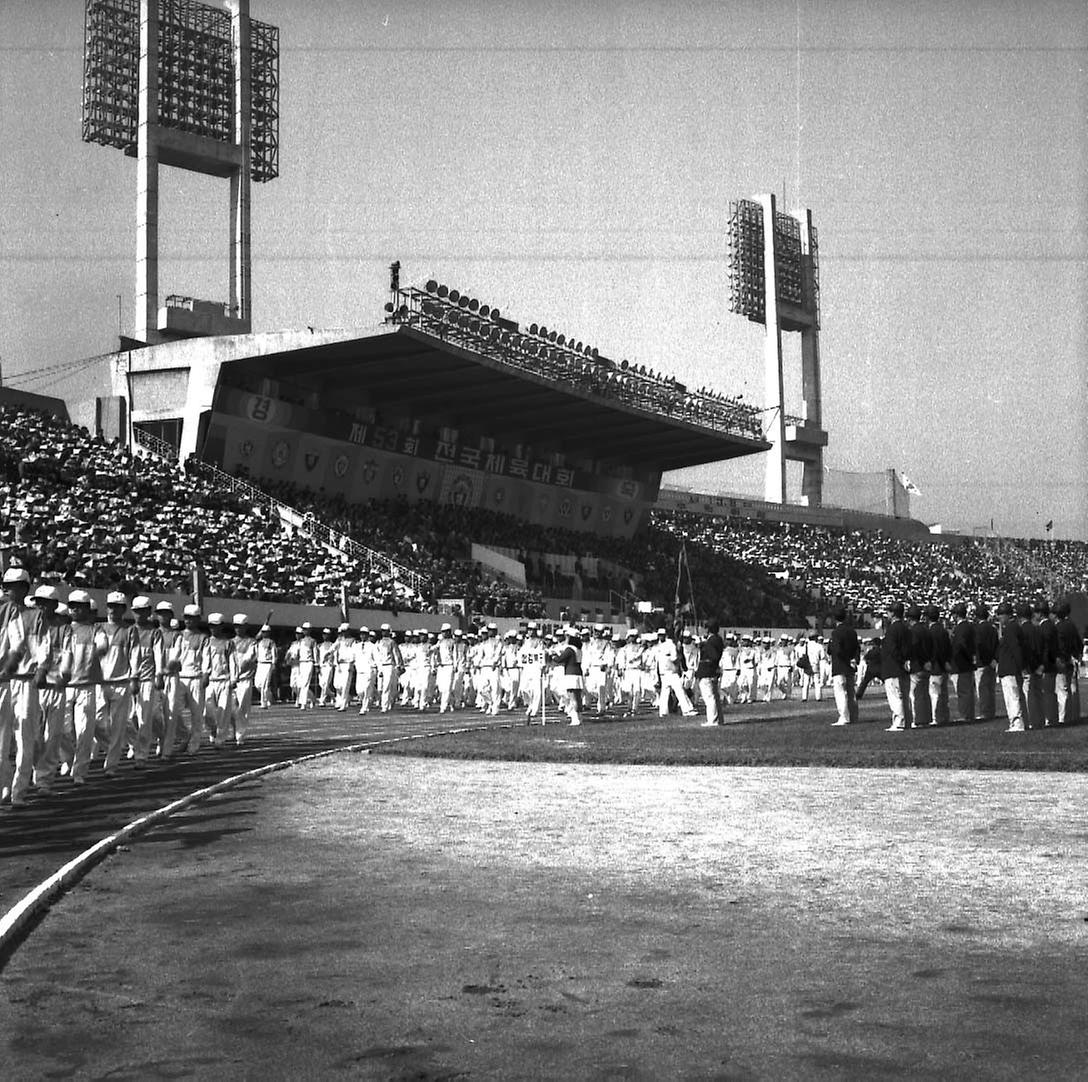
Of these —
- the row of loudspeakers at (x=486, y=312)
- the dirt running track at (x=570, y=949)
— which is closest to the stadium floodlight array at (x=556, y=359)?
the row of loudspeakers at (x=486, y=312)

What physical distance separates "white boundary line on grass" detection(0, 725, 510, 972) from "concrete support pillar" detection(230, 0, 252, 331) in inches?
1913

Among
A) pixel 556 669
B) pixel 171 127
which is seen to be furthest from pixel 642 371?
pixel 556 669

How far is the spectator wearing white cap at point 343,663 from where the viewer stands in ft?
109

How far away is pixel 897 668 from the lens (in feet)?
76.4

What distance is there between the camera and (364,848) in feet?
34.7

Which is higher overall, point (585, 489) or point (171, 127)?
point (171, 127)

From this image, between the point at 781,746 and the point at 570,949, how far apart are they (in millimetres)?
13277

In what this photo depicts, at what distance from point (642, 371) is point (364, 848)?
60423 mm

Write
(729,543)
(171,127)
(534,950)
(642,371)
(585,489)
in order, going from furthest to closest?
(729,543), (585,489), (642,371), (171,127), (534,950)

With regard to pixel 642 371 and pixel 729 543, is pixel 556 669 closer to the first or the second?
pixel 642 371

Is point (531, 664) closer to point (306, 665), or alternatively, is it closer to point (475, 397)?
point (306, 665)

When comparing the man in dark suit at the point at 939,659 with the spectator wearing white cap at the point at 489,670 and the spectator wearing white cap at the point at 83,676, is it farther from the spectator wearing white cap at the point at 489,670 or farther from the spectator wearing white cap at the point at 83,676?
the spectator wearing white cap at the point at 83,676

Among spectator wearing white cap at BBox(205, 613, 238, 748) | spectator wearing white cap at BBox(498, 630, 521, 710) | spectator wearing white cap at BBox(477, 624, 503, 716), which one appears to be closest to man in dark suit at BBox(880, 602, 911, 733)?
spectator wearing white cap at BBox(205, 613, 238, 748)

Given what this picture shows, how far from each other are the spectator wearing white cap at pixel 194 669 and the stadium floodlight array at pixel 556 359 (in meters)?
33.9
